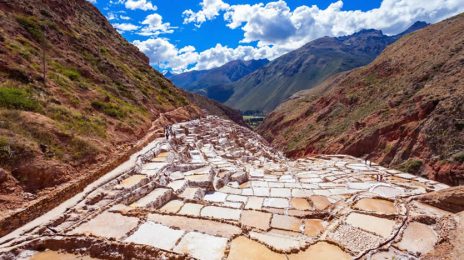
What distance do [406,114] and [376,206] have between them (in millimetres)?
25631

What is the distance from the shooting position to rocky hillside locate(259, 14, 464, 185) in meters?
25.4

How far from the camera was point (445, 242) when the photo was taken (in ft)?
25.9

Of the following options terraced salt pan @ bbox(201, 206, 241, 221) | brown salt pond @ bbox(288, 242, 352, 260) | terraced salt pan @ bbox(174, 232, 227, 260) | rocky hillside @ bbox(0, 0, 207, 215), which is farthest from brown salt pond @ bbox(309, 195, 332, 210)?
rocky hillside @ bbox(0, 0, 207, 215)

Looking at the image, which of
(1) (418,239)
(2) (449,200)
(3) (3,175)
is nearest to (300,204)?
(1) (418,239)

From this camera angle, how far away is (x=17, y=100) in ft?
37.9

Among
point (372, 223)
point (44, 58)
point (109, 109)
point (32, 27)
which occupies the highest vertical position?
point (32, 27)

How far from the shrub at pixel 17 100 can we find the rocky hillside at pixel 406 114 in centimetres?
2759

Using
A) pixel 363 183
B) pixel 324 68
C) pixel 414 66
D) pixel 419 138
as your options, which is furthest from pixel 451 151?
pixel 324 68

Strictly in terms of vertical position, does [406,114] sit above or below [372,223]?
above

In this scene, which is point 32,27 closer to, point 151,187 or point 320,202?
point 151,187

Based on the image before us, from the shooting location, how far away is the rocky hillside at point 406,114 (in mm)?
25391

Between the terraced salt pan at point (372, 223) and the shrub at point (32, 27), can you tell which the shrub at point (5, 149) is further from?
the shrub at point (32, 27)

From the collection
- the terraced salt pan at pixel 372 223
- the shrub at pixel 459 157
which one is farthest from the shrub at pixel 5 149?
the shrub at pixel 459 157

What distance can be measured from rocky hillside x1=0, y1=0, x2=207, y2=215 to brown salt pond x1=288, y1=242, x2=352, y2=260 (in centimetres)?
742
